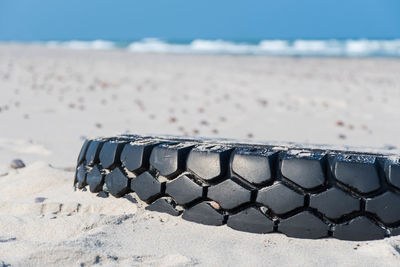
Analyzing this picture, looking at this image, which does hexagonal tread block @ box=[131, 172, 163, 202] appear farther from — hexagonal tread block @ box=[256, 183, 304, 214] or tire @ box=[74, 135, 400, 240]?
hexagonal tread block @ box=[256, 183, 304, 214]

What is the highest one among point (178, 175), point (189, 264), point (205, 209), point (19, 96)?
point (19, 96)

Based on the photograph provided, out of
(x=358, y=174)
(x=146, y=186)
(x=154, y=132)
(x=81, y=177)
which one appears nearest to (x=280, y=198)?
(x=358, y=174)

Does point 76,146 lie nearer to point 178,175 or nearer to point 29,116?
point 29,116

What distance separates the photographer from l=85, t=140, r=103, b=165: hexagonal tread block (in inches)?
91.6

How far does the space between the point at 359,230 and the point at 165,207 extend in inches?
30.2

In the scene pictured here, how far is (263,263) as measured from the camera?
162cm

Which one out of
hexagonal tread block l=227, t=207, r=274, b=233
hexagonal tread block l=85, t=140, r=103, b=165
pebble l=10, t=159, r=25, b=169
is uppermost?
hexagonal tread block l=85, t=140, r=103, b=165

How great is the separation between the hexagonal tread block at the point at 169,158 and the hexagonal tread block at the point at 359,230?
658 millimetres

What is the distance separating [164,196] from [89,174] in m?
0.49

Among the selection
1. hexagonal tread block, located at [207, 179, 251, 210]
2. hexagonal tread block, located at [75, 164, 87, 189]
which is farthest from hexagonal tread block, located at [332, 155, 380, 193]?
hexagonal tread block, located at [75, 164, 87, 189]

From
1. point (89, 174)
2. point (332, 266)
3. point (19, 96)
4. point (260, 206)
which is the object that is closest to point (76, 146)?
point (89, 174)

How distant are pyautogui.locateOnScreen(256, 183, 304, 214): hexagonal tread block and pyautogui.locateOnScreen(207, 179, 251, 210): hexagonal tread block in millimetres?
59

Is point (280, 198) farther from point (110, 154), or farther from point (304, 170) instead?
point (110, 154)

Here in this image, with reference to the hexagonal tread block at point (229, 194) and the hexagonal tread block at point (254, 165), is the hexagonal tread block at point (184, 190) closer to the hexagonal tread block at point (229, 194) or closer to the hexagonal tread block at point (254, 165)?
the hexagonal tread block at point (229, 194)
